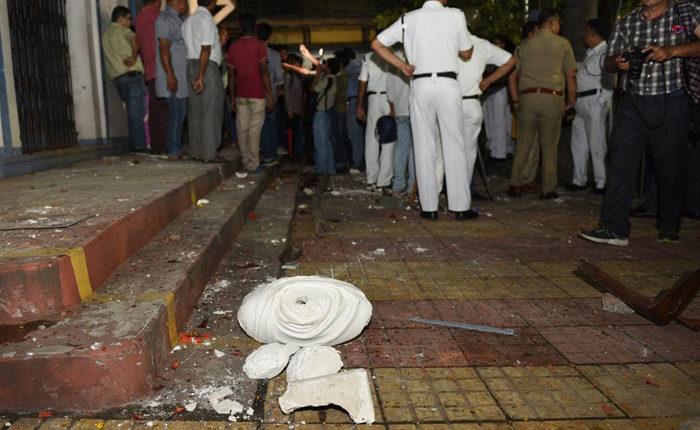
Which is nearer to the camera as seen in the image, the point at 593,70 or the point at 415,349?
the point at 415,349

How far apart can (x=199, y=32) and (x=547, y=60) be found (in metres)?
4.27

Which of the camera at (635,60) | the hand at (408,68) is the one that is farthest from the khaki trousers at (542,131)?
the camera at (635,60)

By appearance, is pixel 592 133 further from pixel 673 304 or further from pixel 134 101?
pixel 134 101

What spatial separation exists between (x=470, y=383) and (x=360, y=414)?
0.56 meters

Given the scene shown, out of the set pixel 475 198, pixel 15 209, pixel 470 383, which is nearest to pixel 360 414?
pixel 470 383

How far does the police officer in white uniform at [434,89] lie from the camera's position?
5.54 m

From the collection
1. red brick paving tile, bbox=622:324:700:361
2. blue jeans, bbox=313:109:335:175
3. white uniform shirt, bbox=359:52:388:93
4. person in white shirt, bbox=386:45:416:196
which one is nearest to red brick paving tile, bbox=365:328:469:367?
red brick paving tile, bbox=622:324:700:361

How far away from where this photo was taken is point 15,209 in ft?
11.4

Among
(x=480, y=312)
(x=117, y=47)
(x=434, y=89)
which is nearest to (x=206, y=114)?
(x=117, y=47)

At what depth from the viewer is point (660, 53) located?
4.25 meters

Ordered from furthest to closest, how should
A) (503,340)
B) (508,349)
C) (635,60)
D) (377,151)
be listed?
(377,151)
(635,60)
(503,340)
(508,349)

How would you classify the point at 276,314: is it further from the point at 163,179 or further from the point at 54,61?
the point at 54,61

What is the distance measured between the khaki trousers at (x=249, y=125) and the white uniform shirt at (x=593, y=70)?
14.1 ft

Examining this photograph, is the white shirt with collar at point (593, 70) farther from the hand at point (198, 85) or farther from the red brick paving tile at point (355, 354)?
the red brick paving tile at point (355, 354)
